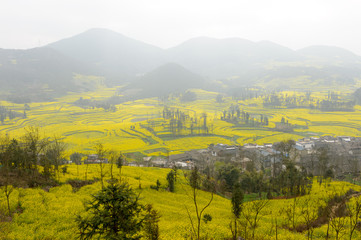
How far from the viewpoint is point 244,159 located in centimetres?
7050

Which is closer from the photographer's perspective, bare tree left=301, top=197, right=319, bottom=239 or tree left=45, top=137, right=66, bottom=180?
bare tree left=301, top=197, right=319, bottom=239

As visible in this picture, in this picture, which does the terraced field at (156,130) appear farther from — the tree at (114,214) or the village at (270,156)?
the tree at (114,214)

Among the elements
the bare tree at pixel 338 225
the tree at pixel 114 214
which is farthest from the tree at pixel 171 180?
the tree at pixel 114 214

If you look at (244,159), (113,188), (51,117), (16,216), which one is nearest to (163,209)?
(16,216)

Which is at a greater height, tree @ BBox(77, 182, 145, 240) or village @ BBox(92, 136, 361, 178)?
tree @ BBox(77, 182, 145, 240)

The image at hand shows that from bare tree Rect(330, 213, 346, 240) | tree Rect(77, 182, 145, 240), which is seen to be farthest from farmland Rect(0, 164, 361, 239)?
tree Rect(77, 182, 145, 240)

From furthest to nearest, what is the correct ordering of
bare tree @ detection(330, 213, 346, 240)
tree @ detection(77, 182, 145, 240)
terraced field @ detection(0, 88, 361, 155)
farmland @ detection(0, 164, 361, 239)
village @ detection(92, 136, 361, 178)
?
1. terraced field @ detection(0, 88, 361, 155)
2. village @ detection(92, 136, 361, 178)
3. farmland @ detection(0, 164, 361, 239)
4. bare tree @ detection(330, 213, 346, 240)
5. tree @ detection(77, 182, 145, 240)

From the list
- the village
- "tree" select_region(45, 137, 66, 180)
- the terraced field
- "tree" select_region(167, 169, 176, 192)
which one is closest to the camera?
"tree" select_region(45, 137, 66, 180)

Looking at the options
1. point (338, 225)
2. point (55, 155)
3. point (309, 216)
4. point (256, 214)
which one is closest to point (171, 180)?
point (309, 216)

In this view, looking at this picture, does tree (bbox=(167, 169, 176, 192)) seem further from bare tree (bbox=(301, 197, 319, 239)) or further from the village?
the village

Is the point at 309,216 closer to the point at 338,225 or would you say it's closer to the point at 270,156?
the point at 338,225

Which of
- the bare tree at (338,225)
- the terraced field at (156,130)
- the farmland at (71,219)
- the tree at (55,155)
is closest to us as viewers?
the bare tree at (338,225)

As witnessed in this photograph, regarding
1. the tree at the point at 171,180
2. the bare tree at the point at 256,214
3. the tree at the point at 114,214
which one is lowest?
the tree at the point at 171,180

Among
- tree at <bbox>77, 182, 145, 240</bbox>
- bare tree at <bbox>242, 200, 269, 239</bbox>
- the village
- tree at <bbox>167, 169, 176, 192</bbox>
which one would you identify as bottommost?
the village
